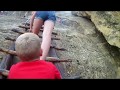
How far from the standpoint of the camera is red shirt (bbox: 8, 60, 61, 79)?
2.08 meters

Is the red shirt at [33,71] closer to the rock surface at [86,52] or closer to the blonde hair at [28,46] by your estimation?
the blonde hair at [28,46]

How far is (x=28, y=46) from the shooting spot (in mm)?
2164

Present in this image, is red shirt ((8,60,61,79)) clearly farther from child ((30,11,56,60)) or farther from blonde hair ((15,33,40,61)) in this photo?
child ((30,11,56,60))

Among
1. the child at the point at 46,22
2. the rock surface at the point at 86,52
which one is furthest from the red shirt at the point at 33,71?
the rock surface at the point at 86,52

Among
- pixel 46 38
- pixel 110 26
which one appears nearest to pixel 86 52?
pixel 110 26

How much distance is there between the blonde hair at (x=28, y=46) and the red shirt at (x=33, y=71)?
6cm

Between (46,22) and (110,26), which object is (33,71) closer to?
(46,22)

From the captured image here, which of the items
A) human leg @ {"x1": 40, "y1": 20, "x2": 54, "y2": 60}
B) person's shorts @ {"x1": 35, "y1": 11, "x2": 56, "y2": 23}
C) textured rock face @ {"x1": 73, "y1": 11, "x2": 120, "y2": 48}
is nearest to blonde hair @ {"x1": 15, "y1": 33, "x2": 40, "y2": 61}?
human leg @ {"x1": 40, "y1": 20, "x2": 54, "y2": 60}

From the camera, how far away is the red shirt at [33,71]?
2084 millimetres

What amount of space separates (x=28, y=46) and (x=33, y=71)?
0.64 feet

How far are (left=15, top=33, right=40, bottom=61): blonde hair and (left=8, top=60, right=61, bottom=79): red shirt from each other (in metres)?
0.06
